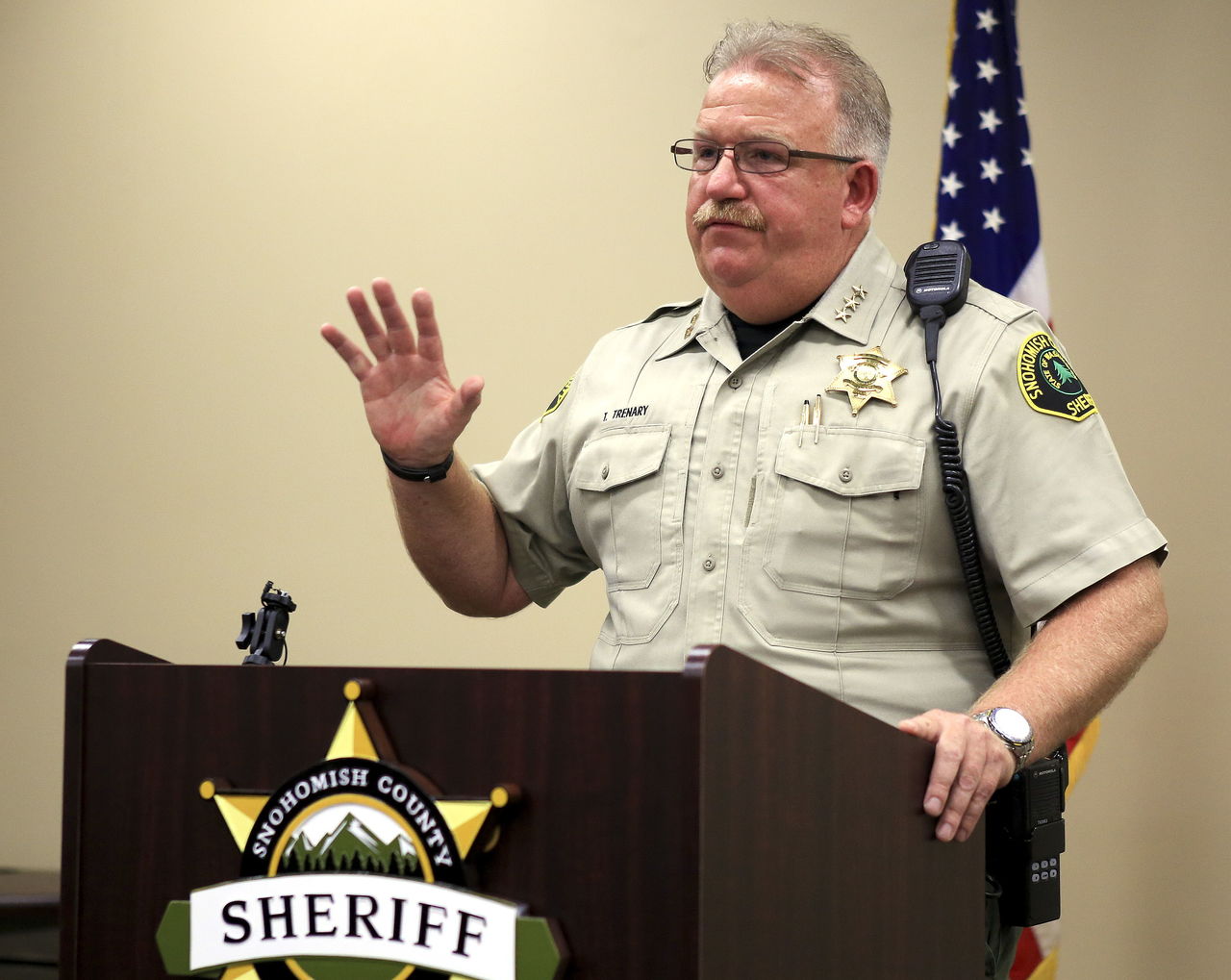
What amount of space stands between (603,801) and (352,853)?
7.2 inches

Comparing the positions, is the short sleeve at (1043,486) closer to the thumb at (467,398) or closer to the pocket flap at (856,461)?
the pocket flap at (856,461)

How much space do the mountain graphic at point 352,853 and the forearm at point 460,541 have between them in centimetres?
74

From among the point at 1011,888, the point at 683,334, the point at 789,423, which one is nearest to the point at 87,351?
the point at 683,334

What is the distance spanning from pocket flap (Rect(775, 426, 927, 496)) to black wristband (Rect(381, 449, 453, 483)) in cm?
40

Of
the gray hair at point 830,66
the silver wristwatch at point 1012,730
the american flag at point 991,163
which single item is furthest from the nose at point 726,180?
the american flag at point 991,163

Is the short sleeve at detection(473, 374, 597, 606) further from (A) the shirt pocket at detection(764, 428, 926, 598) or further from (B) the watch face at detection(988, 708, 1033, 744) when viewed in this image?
(B) the watch face at detection(988, 708, 1033, 744)

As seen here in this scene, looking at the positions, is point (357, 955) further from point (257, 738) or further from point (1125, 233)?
point (1125, 233)

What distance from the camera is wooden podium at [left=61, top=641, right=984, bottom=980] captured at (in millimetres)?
842

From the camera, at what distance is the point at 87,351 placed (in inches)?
116

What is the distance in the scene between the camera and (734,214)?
1.63m

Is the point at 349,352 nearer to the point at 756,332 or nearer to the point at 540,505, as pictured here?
the point at 540,505

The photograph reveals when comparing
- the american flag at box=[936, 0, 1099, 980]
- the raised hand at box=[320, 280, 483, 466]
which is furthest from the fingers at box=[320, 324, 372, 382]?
the american flag at box=[936, 0, 1099, 980]

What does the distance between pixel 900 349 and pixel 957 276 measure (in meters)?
0.11

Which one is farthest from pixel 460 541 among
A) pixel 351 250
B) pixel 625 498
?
pixel 351 250
